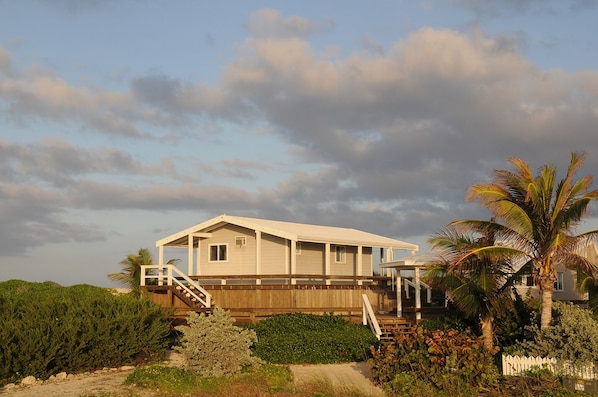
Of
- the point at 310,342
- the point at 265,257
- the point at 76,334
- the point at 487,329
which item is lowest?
the point at 310,342

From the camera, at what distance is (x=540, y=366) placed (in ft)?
61.0

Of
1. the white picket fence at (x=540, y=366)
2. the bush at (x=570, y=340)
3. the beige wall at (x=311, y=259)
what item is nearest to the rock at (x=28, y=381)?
the white picket fence at (x=540, y=366)

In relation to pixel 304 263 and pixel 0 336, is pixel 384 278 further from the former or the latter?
pixel 0 336

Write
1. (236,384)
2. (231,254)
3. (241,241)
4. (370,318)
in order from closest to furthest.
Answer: (236,384), (370,318), (241,241), (231,254)

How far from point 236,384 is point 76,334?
526 centimetres

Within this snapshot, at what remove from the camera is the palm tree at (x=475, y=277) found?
839 inches

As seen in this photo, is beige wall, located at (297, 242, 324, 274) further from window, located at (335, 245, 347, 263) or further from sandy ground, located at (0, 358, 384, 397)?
sandy ground, located at (0, 358, 384, 397)

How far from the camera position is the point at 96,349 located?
2058cm

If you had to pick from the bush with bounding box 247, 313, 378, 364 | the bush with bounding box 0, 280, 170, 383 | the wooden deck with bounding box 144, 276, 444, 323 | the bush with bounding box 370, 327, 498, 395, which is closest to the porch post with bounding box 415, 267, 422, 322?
the wooden deck with bounding box 144, 276, 444, 323

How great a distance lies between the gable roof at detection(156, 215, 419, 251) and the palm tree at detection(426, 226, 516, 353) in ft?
29.7

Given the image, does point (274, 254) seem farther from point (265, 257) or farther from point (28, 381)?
point (28, 381)

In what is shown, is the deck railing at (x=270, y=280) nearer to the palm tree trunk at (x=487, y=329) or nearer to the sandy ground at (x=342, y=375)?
the sandy ground at (x=342, y=375)

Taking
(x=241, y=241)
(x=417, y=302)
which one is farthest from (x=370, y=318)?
(x=241, y=241)

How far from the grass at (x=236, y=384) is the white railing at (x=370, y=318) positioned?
6.47 meters
